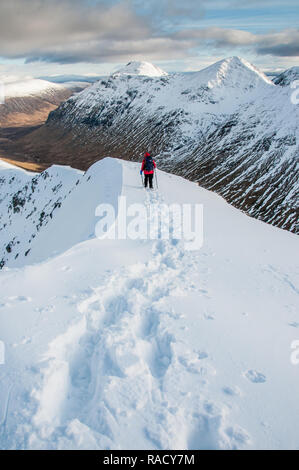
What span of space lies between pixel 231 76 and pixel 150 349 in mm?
164107

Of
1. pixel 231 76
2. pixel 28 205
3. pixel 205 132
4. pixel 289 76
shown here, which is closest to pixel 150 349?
pixel 28 205

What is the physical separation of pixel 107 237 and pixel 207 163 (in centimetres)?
8795

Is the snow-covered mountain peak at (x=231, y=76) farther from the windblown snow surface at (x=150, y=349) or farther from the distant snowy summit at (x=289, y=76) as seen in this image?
the windblown snow surface at (x=150, y=349)

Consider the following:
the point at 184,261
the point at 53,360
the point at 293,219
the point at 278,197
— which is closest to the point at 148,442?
the point at 53,360

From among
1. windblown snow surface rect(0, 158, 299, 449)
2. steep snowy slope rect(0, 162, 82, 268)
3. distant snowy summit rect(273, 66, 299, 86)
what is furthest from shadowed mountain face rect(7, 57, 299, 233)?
windblown snow surface rect(0, 158, 299, 449)

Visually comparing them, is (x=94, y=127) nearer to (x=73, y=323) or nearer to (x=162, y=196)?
(x=162, y=196)

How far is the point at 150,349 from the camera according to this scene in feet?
22.3

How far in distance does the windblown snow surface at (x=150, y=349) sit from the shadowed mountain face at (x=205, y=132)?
52256 mm

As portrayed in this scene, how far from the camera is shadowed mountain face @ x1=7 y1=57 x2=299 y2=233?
247ft

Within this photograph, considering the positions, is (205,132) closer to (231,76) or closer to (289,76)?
(231,76)

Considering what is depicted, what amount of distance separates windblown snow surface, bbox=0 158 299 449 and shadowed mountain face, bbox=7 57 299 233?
52256 mm

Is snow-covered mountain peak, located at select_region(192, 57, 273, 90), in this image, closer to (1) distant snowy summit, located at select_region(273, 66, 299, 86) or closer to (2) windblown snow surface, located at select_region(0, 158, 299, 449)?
(1) distant snowy summit, located at select_region(273, 66, 299, 86)

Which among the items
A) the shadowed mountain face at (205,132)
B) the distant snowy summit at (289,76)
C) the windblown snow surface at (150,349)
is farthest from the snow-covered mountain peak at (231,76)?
the windblown snow surface at (150,349)

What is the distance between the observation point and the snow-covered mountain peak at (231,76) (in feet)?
455
